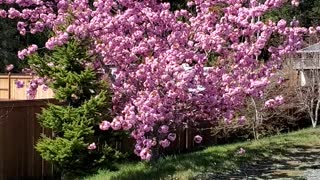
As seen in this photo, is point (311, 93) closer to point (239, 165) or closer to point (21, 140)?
point (239, 165)

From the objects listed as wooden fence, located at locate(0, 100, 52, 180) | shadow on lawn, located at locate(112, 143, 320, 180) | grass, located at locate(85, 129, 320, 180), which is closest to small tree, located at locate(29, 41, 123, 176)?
wooden fence, located at locate(0, 100, 52, 180)

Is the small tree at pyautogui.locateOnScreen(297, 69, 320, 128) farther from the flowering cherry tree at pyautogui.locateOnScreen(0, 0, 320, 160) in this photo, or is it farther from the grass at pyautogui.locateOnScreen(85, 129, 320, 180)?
the flowering cherry tree at pyautogui.locateOnScreen(0, 0, 320, 160)

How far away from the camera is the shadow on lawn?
361 inches

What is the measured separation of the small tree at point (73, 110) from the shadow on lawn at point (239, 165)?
3.13 ft

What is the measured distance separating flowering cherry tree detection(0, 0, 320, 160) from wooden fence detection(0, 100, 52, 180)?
4.44 feet

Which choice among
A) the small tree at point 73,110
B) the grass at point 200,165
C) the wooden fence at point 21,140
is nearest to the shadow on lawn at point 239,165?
the grass at point 200,165

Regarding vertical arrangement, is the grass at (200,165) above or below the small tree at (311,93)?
below

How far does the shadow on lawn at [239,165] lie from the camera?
918cm

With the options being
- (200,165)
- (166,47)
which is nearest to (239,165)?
(200,165)

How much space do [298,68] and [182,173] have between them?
1546 centimetres

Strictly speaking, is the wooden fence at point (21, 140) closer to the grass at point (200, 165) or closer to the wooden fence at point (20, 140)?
the wooden fence at point (20, 140)

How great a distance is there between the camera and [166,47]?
352 inches

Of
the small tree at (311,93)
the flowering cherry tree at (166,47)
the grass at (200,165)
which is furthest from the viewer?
the small tree at (311,93)

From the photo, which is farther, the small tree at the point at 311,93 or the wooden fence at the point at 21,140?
the small tree at the point at 311,93
